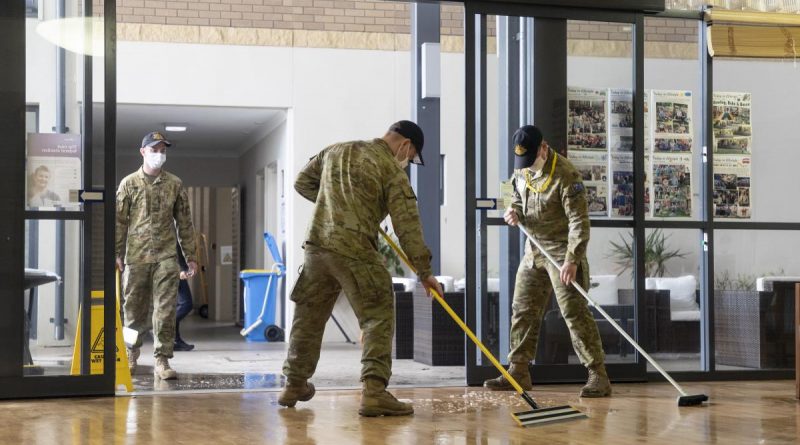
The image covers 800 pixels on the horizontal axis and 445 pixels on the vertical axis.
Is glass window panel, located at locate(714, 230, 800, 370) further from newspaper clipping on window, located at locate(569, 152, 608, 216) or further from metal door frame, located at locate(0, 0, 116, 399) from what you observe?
metal door frame, located at locate(0, 0, 116, 399)

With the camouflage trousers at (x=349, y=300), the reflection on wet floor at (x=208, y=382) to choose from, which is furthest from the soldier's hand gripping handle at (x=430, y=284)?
the reflection on wet floor at (x=208, y=382)

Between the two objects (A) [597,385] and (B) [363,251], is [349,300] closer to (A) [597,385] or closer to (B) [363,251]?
(B) [363,251]

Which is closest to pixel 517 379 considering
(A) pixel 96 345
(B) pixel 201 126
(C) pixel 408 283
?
(A) pixel 96 345

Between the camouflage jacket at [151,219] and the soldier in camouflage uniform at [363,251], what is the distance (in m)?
2.24

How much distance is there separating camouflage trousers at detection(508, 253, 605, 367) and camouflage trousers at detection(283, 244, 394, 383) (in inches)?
52.0

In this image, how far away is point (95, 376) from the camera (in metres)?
6.12

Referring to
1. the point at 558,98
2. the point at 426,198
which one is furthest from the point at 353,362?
the point at 558,98

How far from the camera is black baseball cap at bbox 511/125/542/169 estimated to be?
20.2 feet

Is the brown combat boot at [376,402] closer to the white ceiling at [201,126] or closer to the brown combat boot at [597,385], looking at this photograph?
the brown combat boot at [597,385]

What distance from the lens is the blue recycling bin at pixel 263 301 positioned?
38.3 ft

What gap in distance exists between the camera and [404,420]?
5.10m

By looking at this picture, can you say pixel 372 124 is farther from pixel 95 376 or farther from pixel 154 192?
pixel 95 376

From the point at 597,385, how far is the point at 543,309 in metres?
0.56

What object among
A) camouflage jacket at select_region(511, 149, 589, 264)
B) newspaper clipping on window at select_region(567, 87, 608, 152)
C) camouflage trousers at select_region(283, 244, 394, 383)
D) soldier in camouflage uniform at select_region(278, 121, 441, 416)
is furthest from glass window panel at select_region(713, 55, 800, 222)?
camouflage trousers at select_region(283, 244, 394, 383)
